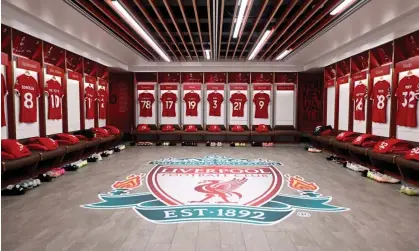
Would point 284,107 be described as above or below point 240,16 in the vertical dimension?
below

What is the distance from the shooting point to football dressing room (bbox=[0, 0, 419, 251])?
2.93 m

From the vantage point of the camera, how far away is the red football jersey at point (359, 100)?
670cm

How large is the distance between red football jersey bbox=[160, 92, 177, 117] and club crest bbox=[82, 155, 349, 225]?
16.0ft

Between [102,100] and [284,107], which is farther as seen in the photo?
[284,107]

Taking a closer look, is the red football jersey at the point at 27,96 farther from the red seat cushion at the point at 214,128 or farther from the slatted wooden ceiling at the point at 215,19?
the red seat cushion at the point at 214,128

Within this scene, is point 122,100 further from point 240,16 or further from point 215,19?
point 240,16

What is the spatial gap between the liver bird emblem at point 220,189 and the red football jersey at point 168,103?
19.9 feet

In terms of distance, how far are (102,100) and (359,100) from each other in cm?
714

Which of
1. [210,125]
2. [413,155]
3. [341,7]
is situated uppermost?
[341,7]

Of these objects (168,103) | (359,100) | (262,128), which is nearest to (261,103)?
(262,128)

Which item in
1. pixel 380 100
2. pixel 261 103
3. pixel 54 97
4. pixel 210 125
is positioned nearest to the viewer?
pixel 380 100

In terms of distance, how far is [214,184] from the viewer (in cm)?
450

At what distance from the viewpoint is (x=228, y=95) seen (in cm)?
1052

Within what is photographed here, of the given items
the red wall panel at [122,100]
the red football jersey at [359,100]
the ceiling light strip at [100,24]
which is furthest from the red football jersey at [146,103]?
the red football jersey at [359,100]
